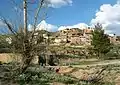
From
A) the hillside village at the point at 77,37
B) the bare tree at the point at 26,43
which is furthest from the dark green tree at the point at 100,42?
the hillside village at the point at 77,37

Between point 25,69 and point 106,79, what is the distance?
22.2 feet

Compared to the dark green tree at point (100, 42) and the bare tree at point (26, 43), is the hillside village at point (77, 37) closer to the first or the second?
the dark green tree at point (100, 42)

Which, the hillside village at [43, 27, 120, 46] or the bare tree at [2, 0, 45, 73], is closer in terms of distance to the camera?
the bare tree at [2, 0, 45, 73]

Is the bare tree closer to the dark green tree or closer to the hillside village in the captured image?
the dark green tree

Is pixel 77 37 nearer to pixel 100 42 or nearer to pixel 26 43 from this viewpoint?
pixel 100 42

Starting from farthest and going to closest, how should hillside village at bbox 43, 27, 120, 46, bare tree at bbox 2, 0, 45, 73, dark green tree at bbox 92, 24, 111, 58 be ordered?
hillside village at bbox 43, 27, 120, 46
dark green tree at bbox 92, 24, 111, 58
bare tree at bbox 2, 0, 45, 73

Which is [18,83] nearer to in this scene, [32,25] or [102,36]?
[32,25]

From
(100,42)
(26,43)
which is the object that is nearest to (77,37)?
(100,42)

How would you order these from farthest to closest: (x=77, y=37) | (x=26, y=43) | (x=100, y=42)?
(x=77, y=37) → (x=100, y=42) → (x=26, y=43)

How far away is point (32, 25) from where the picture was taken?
20.9 metres

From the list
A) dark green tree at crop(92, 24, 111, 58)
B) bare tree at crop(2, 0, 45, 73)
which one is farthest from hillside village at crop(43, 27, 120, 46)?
bare tree at crop(2, 0, 45, 73)

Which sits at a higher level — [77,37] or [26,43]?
[77,37]

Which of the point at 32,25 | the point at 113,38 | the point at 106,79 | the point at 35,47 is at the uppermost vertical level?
the point at 113,38

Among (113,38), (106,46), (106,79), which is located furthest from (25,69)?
(113,38)
